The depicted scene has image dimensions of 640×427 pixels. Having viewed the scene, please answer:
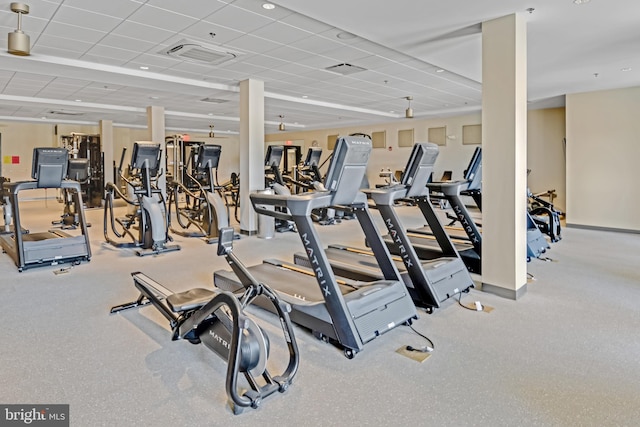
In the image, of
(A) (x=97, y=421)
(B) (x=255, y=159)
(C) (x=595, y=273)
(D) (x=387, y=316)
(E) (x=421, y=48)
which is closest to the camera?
(A) (x=97, y=421)

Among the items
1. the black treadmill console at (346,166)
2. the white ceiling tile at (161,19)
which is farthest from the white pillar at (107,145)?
the black treadmill console at (346,166)

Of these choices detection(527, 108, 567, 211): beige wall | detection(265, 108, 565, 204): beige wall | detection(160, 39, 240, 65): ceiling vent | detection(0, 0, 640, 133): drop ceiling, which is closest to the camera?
detection(0, 0, 640, 133): drop ceiling

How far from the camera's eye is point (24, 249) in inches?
188

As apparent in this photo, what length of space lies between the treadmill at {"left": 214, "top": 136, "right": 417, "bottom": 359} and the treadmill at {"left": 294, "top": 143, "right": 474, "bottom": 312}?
0.36 meters

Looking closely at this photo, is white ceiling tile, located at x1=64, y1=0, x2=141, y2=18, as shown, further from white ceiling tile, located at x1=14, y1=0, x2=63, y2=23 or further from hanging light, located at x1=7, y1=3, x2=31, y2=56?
hanging light, located at x1=7, y1=3, x2=31, y2=56

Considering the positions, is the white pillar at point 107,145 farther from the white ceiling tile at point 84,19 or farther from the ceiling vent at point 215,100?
the white ceiling tile at point 84,19

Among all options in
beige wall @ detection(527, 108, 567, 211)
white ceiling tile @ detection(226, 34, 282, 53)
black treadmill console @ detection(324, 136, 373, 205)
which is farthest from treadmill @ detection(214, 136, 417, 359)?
beige wall @ detection(527, 108, 567, 211)

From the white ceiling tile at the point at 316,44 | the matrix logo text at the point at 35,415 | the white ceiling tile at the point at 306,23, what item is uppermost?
the white ceiling tile at the point at 316,44

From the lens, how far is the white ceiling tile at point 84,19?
4004mm

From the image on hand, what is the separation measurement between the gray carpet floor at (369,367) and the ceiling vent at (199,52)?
3010 millimetres

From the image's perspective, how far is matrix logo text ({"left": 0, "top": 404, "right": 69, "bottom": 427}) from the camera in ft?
6.56

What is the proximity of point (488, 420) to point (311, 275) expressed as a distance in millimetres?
2065

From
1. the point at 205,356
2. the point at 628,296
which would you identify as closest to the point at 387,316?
the point at 205,356

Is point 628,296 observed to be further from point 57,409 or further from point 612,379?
point 57,409
